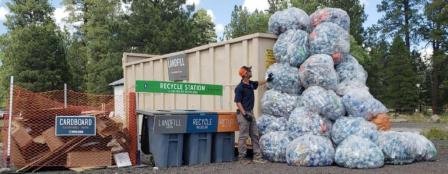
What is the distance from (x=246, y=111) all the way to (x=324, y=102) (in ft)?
4.73

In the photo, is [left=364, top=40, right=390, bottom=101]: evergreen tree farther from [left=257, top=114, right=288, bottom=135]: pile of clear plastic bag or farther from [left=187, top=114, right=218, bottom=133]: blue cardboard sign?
[left=187, top=114, right=218, bottom=133]: blue cardboard sign

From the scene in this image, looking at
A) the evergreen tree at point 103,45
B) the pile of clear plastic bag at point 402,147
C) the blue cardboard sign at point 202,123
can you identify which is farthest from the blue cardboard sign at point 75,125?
the evergreen tree at point 103,45

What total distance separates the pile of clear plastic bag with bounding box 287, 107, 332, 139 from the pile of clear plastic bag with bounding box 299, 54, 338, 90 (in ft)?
1.88

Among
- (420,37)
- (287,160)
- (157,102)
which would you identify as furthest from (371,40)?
(287,160)

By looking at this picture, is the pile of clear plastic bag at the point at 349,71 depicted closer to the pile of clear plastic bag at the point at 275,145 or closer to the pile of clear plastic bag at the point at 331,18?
the pile of clear plastic bag at the point at 331,18

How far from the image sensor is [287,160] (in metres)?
9.64

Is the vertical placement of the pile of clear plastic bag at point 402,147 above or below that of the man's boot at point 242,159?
above

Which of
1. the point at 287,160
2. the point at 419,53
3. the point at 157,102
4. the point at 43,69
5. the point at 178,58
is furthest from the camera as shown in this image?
the point at 419,53

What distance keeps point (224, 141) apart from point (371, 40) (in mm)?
47582

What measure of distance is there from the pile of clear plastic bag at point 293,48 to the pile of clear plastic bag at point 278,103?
682 mm

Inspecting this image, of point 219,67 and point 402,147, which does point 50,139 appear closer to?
point 219,67

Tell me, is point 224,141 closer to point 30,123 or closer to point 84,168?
point 84,168

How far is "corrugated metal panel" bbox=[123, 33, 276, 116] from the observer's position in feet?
36.0

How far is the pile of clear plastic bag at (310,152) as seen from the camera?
9.28 metres
